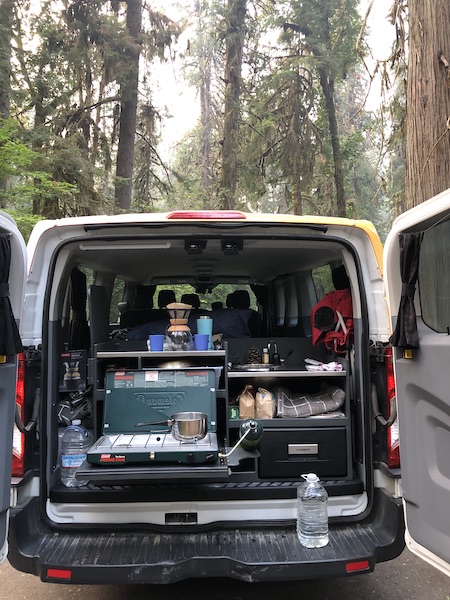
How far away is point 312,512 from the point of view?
2.49 m

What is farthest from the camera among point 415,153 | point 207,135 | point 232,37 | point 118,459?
point 207,135

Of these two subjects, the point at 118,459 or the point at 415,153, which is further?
the point at 415,153

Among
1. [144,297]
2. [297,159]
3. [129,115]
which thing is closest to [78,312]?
[144,297]

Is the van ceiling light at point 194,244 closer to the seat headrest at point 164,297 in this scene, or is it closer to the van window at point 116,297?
the van window at point 116,297

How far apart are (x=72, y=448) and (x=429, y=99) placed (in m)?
4.43

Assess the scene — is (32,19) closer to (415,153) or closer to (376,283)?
(415,153)

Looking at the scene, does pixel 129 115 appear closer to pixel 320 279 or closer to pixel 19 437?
pixel 320 279

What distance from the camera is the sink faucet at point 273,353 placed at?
3.89m

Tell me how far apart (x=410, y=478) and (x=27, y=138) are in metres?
9.15

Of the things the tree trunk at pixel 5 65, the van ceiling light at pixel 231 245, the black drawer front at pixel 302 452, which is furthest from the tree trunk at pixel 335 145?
the black drawer front at pixel 302 452

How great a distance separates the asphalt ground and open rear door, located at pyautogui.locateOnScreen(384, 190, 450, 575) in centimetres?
103

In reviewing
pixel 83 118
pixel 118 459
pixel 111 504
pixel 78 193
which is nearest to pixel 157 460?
pixel 118 459

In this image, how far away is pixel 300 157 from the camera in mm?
12680

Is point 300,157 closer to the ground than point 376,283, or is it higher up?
higher up
